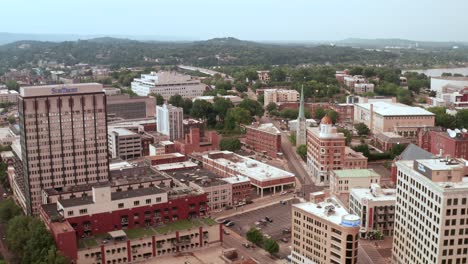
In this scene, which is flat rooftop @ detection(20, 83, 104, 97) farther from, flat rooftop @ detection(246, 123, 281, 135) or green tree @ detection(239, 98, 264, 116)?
green tree @ detection(239, 98, 264, 116)

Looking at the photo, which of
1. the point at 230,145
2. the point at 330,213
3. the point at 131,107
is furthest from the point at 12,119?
the point at 330,213

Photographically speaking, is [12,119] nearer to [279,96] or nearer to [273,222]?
[279,96]

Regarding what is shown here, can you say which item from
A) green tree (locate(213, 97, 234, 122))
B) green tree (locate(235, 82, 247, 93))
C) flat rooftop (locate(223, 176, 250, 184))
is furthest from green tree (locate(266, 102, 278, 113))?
flat rooftop (locate(223, 176, 250, 184))

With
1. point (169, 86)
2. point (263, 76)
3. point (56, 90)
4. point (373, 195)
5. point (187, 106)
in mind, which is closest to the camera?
point (373, 195)

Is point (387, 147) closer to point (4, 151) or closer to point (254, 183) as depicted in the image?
point (254, 183)

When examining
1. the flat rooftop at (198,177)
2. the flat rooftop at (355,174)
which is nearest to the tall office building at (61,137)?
the flat rooftop at (198,177)

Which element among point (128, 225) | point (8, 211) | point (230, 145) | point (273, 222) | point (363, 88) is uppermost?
point (363, 88)

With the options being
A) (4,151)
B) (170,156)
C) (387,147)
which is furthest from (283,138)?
(4,151)
